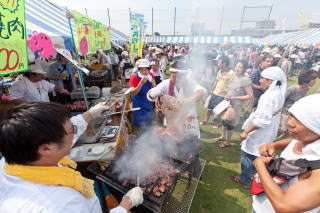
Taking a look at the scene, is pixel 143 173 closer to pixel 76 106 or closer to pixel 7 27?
pixel 7 27

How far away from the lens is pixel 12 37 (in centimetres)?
221

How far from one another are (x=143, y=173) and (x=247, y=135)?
1.97 m

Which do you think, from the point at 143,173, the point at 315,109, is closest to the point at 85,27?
the point at 143,173

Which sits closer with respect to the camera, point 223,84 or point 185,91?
point 185,91

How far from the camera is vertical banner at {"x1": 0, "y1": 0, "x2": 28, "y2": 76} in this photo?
6.89ft

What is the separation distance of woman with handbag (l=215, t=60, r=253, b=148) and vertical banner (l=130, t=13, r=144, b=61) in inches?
156

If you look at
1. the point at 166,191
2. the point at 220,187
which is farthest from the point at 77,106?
the point at 220,187

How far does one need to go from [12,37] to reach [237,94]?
16.3 feet

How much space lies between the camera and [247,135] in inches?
118

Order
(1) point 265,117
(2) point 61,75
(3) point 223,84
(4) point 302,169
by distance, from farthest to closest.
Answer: (2) point 61,75 < (3) point 223,84 < (1) point 265,117 < (4) point 302,169

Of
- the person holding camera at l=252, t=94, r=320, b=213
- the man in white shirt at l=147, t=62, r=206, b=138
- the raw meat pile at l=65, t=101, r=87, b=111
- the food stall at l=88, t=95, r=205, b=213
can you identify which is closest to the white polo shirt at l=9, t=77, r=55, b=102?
the raw meat pile at l=65, t=101, r=87, b=111

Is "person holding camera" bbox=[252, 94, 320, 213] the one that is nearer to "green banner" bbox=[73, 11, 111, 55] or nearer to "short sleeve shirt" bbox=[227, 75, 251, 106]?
"short sleeve shirt" bbox=[227, 75, 251, 106]

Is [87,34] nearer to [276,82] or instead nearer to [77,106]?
[77,106]

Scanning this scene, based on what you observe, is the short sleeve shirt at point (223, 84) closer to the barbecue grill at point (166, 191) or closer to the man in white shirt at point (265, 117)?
the man in white shirt at point (265, 117)
